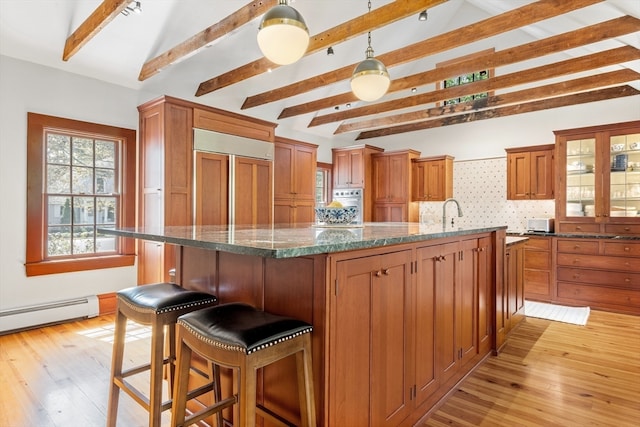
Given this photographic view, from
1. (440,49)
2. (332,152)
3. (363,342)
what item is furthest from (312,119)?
(363,342)

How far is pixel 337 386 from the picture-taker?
1.38 meters

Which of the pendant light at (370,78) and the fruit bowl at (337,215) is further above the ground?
the pendant light at (370,78)

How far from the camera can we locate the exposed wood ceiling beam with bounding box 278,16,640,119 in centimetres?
308

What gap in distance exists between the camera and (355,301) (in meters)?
1.47

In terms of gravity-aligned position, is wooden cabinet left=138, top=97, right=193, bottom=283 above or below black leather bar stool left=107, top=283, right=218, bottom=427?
above

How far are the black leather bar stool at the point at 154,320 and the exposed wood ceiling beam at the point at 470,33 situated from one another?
3.38 m

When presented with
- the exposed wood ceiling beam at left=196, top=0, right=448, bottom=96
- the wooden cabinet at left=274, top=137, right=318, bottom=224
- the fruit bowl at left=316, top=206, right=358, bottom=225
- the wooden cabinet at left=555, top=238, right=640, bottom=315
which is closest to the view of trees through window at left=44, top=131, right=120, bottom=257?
the exposed wood ceiling beam at left=196, top=0, right=448, bottom=96

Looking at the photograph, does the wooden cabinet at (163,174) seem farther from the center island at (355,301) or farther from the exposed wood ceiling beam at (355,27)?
the center island at (355,301)

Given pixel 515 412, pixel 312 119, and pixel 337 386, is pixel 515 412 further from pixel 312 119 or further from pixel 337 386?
pixel 312 119

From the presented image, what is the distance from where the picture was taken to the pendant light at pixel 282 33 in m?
1.96

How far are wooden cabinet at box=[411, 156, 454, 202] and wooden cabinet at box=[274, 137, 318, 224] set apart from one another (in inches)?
78.1

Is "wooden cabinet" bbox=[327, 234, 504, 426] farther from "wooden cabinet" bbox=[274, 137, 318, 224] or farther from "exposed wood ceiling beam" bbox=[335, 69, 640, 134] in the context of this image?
"wooden cabinet" bbox=[274, 137, 318, 224]

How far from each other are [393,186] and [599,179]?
314 centimetres

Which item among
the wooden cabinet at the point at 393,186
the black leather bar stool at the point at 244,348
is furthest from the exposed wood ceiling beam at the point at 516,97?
the black leather bar stool at the point at 244,348
